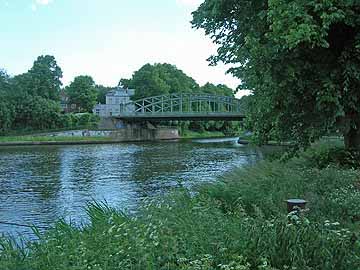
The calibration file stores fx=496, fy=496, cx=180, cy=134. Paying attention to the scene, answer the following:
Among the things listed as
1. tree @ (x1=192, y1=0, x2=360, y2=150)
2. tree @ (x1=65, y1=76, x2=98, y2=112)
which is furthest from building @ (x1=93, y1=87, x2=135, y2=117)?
tree @ (x1=192, y1=0, x2=360, y2=150)

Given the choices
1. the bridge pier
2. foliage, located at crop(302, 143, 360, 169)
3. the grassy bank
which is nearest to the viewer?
the grassy bank

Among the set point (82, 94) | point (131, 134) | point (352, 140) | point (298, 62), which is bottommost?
point (131, 134)

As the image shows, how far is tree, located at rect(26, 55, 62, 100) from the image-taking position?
10588cm

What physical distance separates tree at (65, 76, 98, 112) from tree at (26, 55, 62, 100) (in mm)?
6989

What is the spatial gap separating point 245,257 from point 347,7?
8078mm

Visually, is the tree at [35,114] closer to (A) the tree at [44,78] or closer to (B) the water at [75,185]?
(A) the tree at [44,78]

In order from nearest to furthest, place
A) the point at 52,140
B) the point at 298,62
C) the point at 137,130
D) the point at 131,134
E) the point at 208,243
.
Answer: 1. the point at 208,243
2. the point at 298,62
3. the point at 52,140
4. the point at 131,134
5. the point at 137,130

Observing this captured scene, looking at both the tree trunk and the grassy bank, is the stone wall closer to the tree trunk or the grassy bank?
the tree trunk

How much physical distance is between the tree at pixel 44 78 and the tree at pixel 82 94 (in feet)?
22.9

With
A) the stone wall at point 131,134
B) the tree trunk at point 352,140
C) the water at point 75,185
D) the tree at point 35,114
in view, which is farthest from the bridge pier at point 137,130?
the tree trunk at point 352,140

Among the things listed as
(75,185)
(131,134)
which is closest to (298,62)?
(75,185)

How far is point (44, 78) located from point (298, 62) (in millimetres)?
103286

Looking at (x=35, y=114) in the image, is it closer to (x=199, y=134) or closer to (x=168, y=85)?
(x=168, y=85)

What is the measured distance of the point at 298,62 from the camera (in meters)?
12.7
